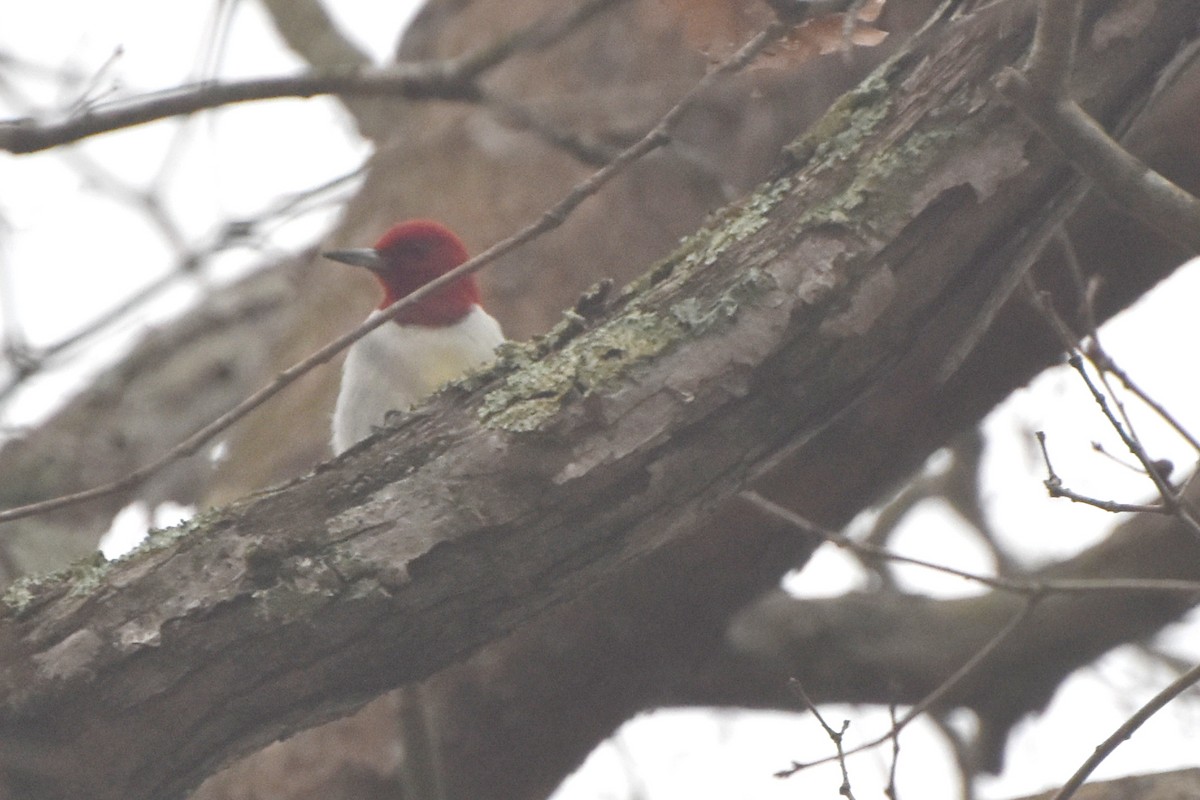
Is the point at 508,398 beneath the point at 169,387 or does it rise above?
beneath

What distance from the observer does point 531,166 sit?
18.4 feet

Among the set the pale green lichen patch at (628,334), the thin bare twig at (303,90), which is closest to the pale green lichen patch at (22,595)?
the pale green lichen patch at (628,334)

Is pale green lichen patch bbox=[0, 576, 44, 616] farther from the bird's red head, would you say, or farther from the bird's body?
the bird's red head

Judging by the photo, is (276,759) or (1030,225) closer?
(1030,225)

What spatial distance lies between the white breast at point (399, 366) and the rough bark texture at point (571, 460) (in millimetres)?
1728

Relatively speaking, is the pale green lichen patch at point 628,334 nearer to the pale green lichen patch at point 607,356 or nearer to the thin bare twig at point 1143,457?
the pale green lichen patch at point 607,356

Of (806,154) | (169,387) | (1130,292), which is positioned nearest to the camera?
(806,154)

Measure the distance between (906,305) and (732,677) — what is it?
274 centimetres

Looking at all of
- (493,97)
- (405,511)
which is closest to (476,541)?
(405,511)

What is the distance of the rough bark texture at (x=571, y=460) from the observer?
7.77ft

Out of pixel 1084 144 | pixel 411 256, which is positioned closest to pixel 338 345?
pixel 1084 144

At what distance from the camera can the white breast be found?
170 inches

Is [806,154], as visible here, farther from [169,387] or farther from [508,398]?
[169,387]

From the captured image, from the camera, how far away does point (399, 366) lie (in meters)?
4.43
